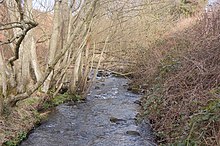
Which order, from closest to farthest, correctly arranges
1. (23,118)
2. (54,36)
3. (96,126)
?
1. (23,118)
2. (96,126)
3. (54,36)

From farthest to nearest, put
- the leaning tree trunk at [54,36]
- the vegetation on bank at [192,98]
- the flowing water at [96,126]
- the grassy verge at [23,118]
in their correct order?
1. the leaning tree trunk at [54,36]
2. the flowing water at [96,126]
3. the grassy verge at [23,118]
4. the vegetation on bank at [192,98]

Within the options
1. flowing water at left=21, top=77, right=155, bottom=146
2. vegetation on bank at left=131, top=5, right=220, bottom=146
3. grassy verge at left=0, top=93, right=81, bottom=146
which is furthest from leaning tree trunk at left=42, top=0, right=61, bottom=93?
vegetation on bank at left=131, top=5, right=220, bottom=146

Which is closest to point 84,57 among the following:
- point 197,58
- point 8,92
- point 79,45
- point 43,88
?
point 79,45

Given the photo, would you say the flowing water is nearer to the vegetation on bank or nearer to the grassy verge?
the grassy verge

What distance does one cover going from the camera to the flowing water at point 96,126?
23.8 ft

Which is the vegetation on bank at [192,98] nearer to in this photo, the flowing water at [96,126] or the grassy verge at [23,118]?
the flowing water at [96,126]

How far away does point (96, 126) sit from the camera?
859 centimetres

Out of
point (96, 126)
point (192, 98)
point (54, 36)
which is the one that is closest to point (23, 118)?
point (96, 126)

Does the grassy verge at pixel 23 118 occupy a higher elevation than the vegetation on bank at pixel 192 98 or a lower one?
lower

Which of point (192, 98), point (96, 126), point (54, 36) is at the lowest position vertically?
point (96, 126)

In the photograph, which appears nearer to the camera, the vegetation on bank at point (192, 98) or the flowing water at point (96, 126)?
the vegetation on bank at point (192, 98)

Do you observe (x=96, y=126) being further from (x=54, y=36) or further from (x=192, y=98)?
(x=54, y=36)

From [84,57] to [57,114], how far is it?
4158 millimetres

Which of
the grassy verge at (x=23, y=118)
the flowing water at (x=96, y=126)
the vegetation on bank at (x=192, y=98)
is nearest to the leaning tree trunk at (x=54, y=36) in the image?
the grassy verge at (x=23, y=118)
